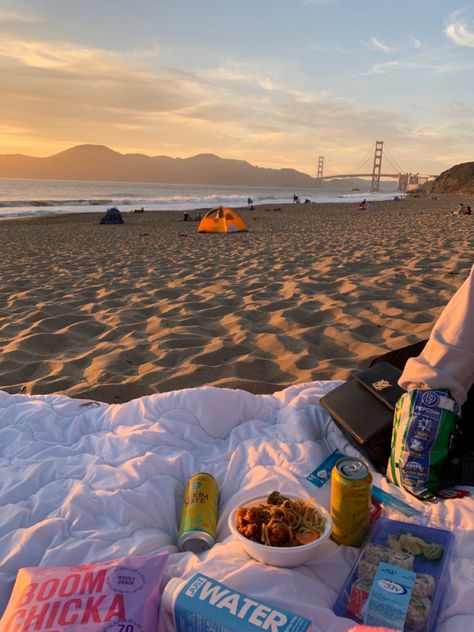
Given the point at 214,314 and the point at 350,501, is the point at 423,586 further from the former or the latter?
the point at 214,314

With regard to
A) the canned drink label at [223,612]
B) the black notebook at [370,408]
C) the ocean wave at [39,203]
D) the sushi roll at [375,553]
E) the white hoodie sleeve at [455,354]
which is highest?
the ocean wave at [39,203]

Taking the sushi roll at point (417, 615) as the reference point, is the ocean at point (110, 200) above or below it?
above

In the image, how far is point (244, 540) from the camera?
1477mm

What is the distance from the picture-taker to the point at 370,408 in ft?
7.16

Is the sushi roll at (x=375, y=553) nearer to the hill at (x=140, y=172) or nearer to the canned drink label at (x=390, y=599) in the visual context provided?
the canned drink label at (x=390, y=599)

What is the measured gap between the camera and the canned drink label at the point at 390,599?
4.19 ft

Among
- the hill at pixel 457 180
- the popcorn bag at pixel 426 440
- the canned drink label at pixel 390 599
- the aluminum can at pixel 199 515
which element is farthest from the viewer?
the hill at pixel 457 180

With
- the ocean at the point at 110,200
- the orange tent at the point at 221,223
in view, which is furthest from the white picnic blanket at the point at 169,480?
the ocean at the point at 110,200

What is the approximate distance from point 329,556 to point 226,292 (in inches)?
159

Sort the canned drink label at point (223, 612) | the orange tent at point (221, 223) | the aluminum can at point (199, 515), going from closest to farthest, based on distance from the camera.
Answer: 1. the canned drink label at point (223, 612)
2. the aluminum can at point (199, 515)
3. the orange tent at point (221, 223)

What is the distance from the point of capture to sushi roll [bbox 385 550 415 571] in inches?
57.9

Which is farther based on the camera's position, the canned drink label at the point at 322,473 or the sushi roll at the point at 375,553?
the canned drink label at the point at 322,473

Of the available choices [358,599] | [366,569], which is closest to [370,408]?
[366,569]

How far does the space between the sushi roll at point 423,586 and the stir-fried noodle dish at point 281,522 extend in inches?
11.7
